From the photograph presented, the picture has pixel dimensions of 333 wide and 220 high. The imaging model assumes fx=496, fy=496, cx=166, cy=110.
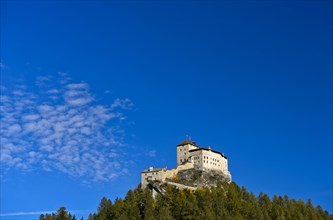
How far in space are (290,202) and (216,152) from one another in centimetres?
2191

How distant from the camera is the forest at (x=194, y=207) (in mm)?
94312

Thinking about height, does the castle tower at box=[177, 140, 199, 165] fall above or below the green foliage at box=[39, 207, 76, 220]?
above

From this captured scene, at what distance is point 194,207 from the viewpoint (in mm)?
95500

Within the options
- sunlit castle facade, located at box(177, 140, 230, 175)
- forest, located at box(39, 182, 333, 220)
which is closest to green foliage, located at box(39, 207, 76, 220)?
forest, located at box(39, 182, 333, 220)

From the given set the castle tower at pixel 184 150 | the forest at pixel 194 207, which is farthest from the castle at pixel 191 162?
the forest at pixel 194 207

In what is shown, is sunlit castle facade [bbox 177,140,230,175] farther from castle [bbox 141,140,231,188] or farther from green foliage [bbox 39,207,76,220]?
green foliage [bbox 39,207,76,220]

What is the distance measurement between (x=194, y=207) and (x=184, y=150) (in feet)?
106

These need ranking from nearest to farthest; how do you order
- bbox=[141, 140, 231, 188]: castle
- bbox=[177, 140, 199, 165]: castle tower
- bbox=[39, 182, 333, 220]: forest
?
bbox=[39, 182, 333, 220]: forest, bbox=[141, 140, 231, 188]: castle, bbox=[177, 140, 199, 165]: castle tower

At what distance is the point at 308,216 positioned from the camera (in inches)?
4466

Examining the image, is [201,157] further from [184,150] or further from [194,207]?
[194,207]

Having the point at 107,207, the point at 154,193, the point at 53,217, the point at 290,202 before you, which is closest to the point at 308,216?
the point at 290,202

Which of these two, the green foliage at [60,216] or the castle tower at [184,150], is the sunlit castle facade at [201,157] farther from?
the green foliage at [60,216]

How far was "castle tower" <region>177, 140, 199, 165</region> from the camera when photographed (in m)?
126

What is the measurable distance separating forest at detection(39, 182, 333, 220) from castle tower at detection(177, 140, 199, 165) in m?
15.2
